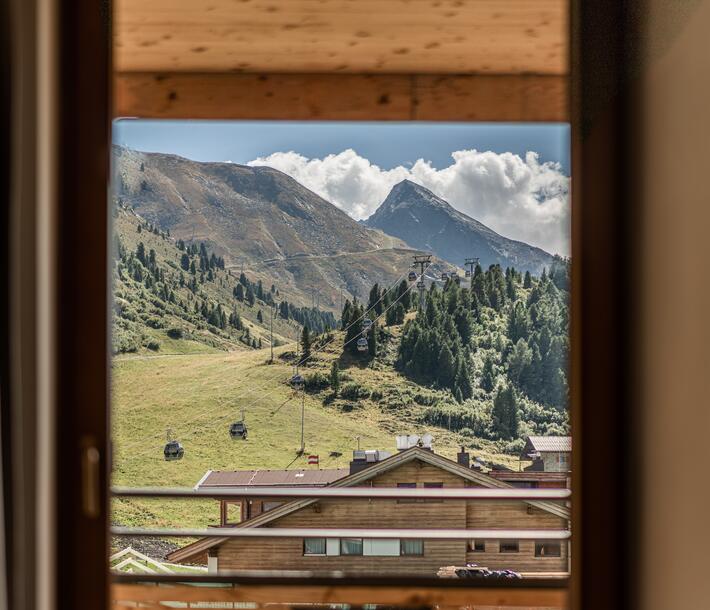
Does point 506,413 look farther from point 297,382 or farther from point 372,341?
point 297,382

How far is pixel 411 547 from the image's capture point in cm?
267

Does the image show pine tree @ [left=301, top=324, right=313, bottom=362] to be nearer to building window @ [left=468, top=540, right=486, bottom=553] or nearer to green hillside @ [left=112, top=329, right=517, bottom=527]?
green hillside @ [left=112, top=329, right=517, bottom=527]

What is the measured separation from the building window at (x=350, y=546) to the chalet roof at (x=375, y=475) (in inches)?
9.6

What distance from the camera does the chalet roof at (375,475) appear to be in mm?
2674

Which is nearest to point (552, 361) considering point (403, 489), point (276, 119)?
point (403, 489)

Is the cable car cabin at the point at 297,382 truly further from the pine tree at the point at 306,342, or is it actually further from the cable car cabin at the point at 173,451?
the cable car cabin at the point at 173,451

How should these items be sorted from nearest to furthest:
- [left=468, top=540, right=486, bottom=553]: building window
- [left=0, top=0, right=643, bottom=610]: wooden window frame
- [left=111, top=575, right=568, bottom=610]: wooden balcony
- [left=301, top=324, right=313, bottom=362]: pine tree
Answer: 1. [left=0, top=0, right=643, bottom=610]: wooden window frame
2. [left=111, top=575, right=568, bottom=610]: wooden balcony
3. [left=468, top=540, right=486, bottom=553]: building window
4. [left=301, top=324, right=313, bottom=362]: pine tree

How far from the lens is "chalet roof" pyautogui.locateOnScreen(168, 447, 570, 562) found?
8.77 ft

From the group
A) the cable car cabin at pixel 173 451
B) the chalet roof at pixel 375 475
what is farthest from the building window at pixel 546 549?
the cable car cabin at pixel 173 451

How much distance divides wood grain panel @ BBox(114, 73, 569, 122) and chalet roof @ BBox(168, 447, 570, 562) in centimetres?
155

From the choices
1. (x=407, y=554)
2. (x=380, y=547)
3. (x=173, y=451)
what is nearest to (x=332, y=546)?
(x=380, y=547)

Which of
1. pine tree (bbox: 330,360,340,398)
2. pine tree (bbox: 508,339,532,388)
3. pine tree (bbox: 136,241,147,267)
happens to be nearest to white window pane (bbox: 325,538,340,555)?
pine tree (bbox: 330,360,340,398)
